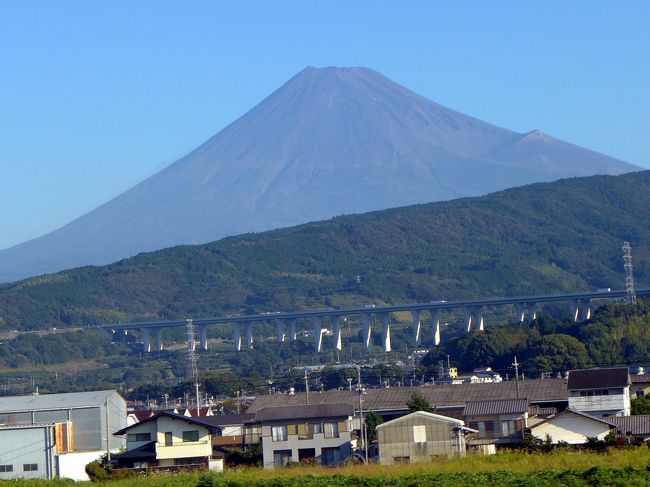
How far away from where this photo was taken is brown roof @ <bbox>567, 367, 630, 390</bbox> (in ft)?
124

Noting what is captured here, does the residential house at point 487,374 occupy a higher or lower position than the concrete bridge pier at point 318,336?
lower

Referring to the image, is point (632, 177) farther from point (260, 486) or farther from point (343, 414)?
point (260, 486)

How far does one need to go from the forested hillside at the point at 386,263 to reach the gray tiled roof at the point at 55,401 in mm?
73448

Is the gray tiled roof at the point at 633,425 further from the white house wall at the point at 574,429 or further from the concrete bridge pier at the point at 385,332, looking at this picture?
the concrete bridge pier at the point at 385,332

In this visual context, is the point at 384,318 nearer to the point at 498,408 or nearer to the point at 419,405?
the point at 419,405

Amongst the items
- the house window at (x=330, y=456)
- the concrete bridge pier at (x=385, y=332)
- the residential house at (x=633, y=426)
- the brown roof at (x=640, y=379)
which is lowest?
the house window at (x=330, y=456)

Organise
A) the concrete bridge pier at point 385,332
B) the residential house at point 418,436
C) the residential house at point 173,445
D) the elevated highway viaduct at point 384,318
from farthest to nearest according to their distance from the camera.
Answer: the elevated highway viaduct at point 384,318 < the concrete bridge pier at point 385,332 < the residential house at point 173,445 < the residential house at point 418,436

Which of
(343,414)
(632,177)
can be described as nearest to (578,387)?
(343,414)

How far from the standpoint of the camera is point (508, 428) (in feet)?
106

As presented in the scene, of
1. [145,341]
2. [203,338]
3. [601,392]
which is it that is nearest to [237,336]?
[203,338]

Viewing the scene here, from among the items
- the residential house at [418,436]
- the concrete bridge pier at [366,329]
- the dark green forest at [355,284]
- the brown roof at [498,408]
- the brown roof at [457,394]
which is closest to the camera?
the residential house at [418,436]

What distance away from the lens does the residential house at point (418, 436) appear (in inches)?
1153

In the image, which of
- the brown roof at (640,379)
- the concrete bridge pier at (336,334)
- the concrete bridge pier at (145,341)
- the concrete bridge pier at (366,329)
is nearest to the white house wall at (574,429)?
the brown roof at (640,379)

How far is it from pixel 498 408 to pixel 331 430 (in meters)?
3.78
